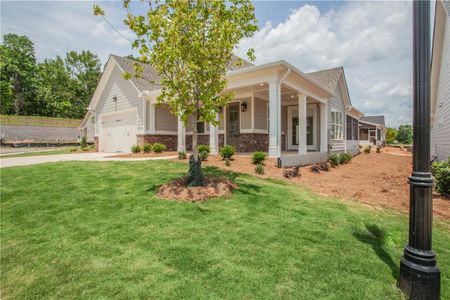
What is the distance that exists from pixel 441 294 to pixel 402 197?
4379 mm

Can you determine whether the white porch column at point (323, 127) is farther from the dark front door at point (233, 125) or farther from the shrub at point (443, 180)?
the shrub at point (443, 180)

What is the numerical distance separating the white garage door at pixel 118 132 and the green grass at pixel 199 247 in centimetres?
1011

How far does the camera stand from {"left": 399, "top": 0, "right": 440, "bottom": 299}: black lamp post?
216cm

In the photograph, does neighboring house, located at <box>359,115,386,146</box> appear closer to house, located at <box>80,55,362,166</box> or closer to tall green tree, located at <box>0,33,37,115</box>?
house, located at <box>80,55,362,166</box>

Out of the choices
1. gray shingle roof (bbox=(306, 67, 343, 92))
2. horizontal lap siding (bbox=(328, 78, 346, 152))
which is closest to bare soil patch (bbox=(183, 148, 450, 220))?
horizontal lap siding (bbox=(328, 78, 346, 152))

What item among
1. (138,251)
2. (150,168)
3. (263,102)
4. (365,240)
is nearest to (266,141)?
(263,102)

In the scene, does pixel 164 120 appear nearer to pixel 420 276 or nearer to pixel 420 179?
pixel 420 179

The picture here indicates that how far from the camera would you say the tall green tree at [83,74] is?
44969mm

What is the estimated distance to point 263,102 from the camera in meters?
12.9

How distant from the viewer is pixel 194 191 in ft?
16.5

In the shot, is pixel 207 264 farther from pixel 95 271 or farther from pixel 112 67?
pixel 112 67

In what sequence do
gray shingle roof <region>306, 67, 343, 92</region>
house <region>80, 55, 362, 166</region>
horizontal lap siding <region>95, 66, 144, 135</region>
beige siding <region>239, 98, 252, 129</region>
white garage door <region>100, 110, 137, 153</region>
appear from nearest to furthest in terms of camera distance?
house <region>80, 55, 362, 166</region>
beige siding <region>239, 98, 252, 129</region>
horizontal lap siding <region>95, 66, 144, 135</region>
white garage door <region>100, 110, 137, 153</region>
gray shingle roof <region>306, 67, 343, 92</region>

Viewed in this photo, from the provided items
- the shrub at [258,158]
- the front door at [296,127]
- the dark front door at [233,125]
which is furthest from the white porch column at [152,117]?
the front door at [296,127]

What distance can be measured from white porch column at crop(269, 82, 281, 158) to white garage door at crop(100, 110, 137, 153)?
30.4ft
